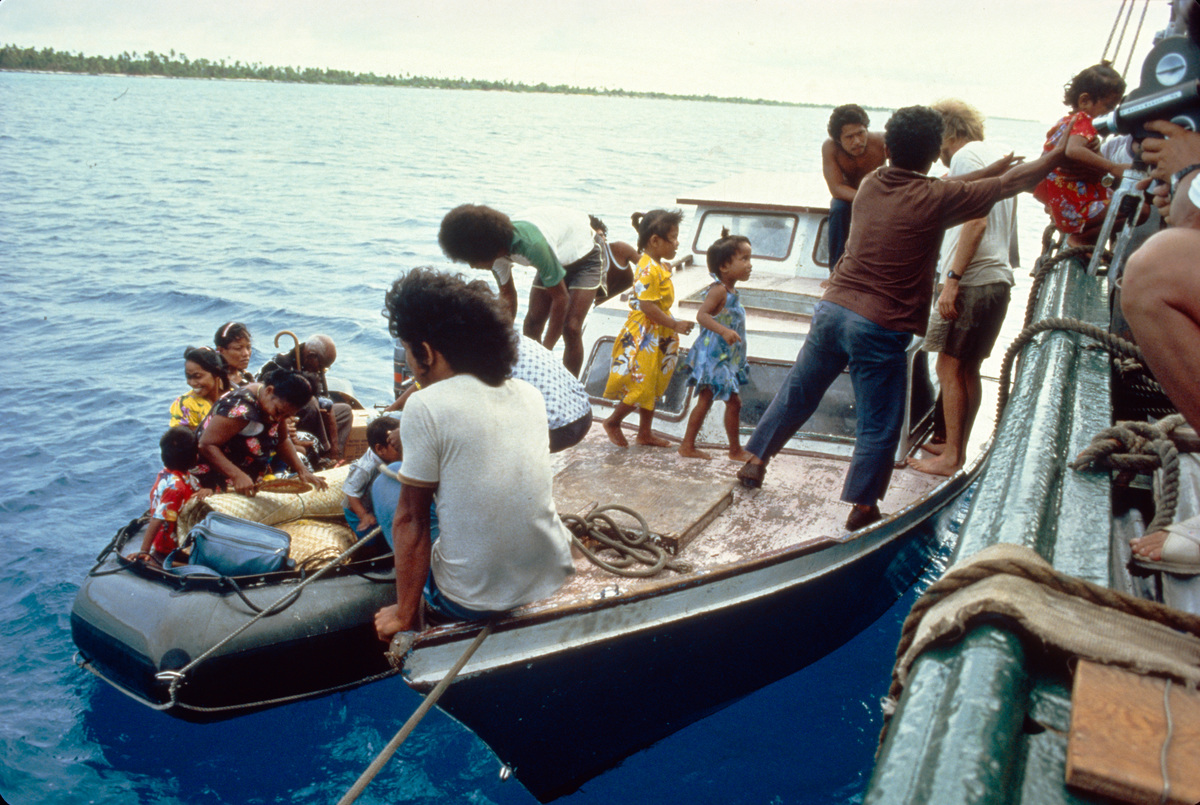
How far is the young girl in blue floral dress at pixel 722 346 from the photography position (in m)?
4.68

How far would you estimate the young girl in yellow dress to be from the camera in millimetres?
4836

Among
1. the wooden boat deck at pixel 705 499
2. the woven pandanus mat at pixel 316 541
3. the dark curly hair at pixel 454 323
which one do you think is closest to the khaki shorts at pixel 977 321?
the wooden boat deck at pixel 705 499

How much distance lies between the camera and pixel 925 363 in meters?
6.17

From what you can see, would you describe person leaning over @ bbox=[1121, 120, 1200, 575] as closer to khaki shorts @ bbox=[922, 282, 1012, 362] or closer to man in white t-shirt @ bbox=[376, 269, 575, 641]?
man in white t-shirt @ bbox=[376, 269, 575, 641]

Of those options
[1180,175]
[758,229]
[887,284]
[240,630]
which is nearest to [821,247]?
[758,229]

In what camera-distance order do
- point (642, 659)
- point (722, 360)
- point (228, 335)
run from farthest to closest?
point (228, 335) → point (722, 360) → point (642, 659)

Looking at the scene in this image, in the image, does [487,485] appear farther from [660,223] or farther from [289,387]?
[660,223]

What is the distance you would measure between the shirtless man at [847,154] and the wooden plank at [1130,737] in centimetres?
482

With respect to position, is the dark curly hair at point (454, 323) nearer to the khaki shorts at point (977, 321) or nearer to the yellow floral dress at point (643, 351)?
the yellow floral dress at point (643, 351)

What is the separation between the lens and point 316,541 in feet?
15.2

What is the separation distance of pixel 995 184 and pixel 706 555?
2.09m

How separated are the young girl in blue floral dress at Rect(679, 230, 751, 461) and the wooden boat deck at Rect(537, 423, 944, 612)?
23 cm

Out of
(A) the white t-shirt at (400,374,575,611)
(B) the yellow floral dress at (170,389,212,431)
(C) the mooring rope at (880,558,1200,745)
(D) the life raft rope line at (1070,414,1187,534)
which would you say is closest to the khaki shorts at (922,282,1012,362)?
(D) the life raft rope line at (1070,414,1187,534)

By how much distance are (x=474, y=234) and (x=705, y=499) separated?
1.87 meters
